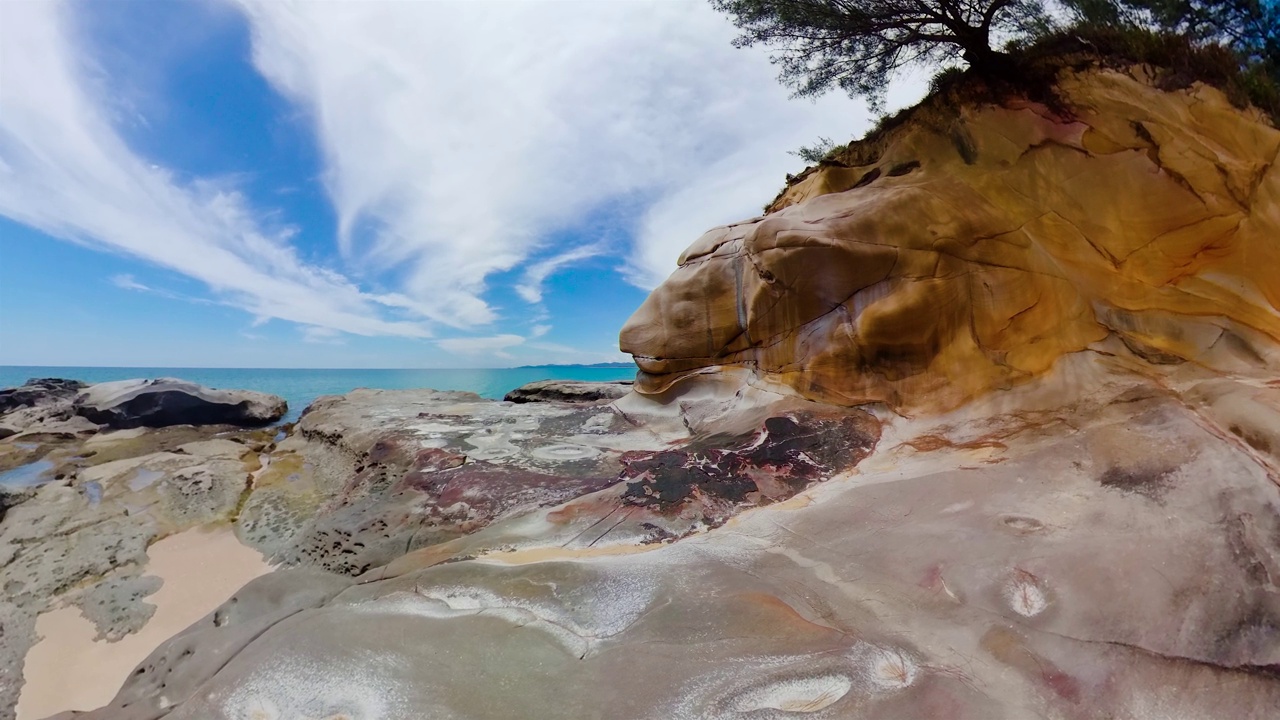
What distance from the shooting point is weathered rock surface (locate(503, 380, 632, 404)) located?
17.8 metres

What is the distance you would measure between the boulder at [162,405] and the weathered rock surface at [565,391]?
871cm

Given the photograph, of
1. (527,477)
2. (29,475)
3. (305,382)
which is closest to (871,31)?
(527,477)

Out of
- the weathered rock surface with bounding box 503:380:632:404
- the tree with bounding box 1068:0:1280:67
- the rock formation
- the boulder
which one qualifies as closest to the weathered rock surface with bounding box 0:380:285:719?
the rock formation

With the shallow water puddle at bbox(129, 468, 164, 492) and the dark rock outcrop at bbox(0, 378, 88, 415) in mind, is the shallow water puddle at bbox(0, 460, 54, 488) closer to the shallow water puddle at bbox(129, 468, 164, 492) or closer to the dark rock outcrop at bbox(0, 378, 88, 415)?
the shallow water puddle at bbox(129, 468, 164, 492)

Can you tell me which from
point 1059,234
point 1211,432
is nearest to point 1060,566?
point 1211,432

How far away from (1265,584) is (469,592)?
499 centimetres

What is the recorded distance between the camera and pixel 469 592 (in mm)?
4059

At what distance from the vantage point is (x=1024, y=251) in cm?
672

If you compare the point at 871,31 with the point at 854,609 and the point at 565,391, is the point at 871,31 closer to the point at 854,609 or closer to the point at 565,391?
the point at 854,609

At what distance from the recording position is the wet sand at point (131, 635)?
4621 mm

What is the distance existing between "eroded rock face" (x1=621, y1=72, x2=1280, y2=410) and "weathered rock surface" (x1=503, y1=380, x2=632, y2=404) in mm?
9308

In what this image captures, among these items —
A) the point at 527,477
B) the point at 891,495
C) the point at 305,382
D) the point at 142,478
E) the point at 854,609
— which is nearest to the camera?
the point at 854,609

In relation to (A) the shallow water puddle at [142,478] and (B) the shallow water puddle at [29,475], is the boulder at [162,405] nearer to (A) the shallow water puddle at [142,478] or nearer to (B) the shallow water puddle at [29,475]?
(B) the shallow water puddle at [29,475]

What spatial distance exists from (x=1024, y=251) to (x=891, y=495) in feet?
12.7
